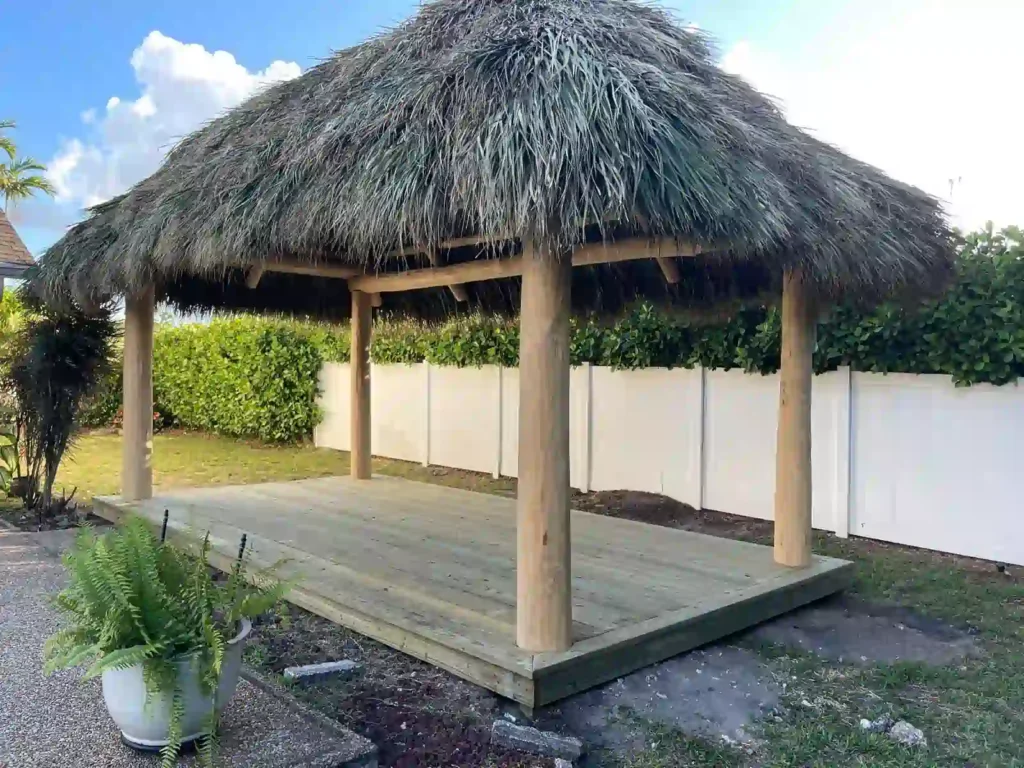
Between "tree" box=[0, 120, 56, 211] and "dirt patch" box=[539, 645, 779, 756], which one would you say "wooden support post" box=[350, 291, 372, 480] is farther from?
"tree" box=[0, 120, 56, 211]

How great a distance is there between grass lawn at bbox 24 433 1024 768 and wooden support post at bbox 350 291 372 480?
4728 mm

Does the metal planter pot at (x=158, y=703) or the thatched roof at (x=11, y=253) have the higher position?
the thatched roof at (x=11, y=253)

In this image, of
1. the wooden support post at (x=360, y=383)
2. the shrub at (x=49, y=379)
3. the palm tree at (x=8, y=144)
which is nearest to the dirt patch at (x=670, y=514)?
the wooden support post at (x=360, y=383)

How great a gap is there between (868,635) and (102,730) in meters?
3.99

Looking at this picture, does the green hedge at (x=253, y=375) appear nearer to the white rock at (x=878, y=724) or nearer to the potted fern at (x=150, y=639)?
the potted fern at (x=150, y=639)

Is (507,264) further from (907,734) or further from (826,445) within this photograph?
(826,445)

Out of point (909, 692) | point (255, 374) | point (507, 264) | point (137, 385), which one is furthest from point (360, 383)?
point (909, 692)

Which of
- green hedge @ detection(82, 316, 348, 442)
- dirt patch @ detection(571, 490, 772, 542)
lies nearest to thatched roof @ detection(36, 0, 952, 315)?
dirt patch @ detection(571, 490, 772, 542)

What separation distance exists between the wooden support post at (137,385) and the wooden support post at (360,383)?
2.04 meters

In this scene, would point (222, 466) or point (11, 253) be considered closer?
point (11, 253)

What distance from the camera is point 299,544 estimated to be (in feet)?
18.2

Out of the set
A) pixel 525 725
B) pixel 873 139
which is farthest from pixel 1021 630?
pixel 873 139

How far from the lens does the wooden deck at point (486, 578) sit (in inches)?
142

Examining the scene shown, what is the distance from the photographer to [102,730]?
294 centimetres
